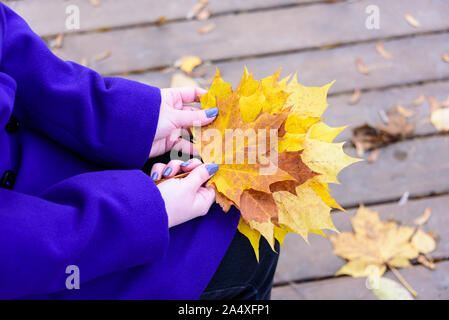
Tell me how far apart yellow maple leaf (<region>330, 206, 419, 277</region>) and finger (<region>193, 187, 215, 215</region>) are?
60 cm

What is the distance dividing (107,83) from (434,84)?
1.11 meters

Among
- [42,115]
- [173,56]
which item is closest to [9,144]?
[42,115]

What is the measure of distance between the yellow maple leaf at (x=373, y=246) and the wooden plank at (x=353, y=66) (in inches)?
18.3

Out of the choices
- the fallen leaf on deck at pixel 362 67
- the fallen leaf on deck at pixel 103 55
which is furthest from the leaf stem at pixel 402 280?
the fallen leaf on deck at pixel 103 55

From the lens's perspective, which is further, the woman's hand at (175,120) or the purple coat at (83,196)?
the woman's hand at (175,120)

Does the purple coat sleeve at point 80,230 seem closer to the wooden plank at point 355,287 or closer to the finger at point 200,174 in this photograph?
the finger at point 200,174

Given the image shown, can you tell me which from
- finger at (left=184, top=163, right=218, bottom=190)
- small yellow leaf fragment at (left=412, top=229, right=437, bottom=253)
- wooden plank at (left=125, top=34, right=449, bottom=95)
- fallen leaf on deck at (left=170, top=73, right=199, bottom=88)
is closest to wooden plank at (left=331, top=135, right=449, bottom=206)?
small yellow leaf fragment at (left=412, top=229, right=437, bottom=253)

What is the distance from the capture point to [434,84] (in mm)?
1434

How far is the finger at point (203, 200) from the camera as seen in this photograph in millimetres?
721

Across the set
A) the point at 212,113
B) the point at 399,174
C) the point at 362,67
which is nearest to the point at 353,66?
the point at 362,67

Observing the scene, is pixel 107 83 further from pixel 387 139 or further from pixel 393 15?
pixel 393 15

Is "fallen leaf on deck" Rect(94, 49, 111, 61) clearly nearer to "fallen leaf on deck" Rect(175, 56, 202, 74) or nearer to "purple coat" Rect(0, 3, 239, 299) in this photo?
"fallen leaf on deck" Rect(175, 56, 202, 74)

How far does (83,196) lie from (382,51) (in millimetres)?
1206

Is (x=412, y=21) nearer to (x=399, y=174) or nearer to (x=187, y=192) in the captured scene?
(x=399, y=174)
